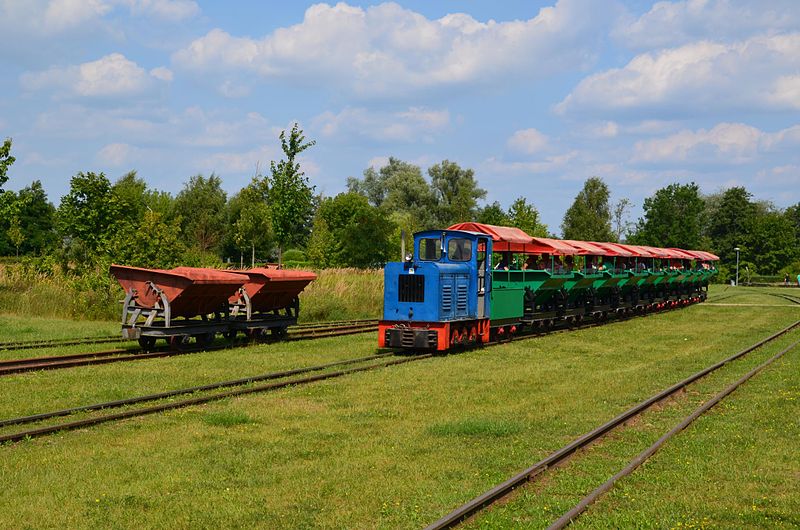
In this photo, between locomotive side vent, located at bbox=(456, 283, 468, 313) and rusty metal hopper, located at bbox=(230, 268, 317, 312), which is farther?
rusty metal hopper, located at bbox=(230, 268, 317, 312)

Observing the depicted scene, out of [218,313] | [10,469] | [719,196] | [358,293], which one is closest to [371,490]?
[10,469]

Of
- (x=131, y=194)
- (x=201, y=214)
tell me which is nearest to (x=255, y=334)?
(x=131, y=194)

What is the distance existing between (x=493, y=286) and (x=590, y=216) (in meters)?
76.2

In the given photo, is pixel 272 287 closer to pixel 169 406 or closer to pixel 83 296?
pixel 83 296

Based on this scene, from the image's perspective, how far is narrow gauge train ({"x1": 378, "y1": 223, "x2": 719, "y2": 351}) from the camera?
19.5 m

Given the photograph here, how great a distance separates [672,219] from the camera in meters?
108

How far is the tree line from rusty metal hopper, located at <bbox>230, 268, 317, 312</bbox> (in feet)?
15.3

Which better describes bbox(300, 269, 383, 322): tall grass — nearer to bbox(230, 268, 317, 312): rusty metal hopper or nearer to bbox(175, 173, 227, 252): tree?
bbox(230, 268, 317, 312): rusty metal hopper

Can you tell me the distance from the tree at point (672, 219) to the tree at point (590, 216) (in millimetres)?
8505

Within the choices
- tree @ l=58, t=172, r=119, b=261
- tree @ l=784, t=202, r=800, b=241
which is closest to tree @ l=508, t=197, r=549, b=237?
tree @ l=58, t=172, r=119, b=261

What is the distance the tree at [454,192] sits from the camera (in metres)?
90.0

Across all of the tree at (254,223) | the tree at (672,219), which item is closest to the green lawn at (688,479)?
the tree at (254,223)

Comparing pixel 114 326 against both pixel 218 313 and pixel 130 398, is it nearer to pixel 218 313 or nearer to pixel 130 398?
pixel 218 313

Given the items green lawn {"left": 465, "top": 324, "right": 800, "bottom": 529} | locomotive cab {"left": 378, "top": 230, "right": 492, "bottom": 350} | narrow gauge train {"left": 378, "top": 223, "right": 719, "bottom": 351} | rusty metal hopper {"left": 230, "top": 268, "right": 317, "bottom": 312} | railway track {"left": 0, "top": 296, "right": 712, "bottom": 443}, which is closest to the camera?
green lawn {"left": 465, "top": 324, "right": 800, "bottom": 529}
